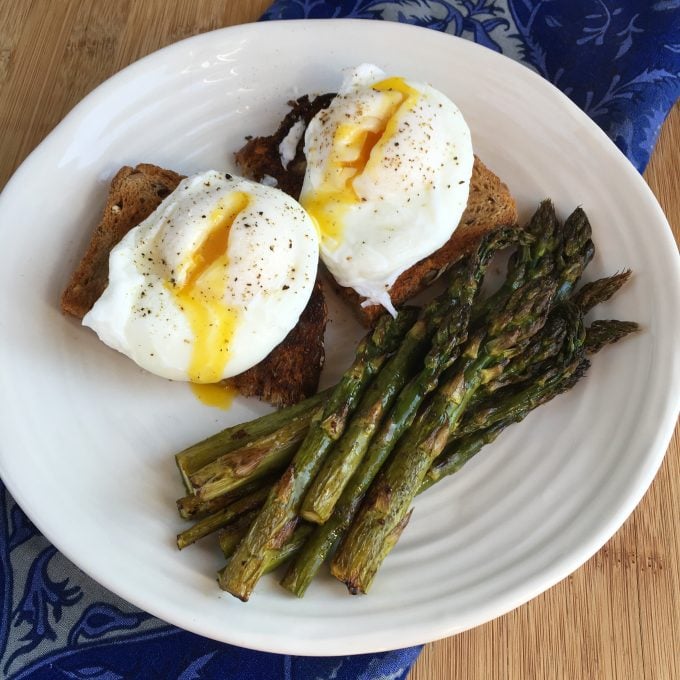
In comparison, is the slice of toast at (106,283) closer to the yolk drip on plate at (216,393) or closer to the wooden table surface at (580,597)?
the yolk drip on plate at (216,393)

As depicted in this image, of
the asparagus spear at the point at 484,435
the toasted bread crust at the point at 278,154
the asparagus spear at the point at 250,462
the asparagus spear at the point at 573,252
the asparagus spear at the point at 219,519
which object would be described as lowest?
the asparagus spear at the point at 219,519

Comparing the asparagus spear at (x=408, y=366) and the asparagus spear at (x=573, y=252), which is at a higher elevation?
the asparagus spear at (x=573, y=252)

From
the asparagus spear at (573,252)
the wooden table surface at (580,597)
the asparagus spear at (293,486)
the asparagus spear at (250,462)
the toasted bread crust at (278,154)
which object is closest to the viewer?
the asparagus spear at (293,486)

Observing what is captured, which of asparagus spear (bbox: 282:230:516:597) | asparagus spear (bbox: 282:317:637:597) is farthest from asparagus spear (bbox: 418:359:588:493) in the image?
asparagus spear (bbox: 282:230:516:597)

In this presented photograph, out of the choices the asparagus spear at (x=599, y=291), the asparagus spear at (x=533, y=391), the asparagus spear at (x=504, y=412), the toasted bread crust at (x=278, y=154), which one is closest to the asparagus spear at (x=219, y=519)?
the asparagus spear at (x=504, y=412)

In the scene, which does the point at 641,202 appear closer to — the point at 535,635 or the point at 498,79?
the point at 498,79

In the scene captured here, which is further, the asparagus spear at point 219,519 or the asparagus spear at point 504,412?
the asparagus spear at point 504,412

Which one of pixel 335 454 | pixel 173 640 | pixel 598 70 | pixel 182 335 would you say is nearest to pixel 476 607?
pixel 335 454

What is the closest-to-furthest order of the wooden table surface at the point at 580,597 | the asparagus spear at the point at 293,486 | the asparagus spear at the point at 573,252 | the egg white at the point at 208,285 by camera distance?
1. the asparagus spear at the point at 293,486
2. the egg white at the point at 208,285
3. the wooden table surface at the point at 580,597
4. the asparagus spear at the point at 573,252
